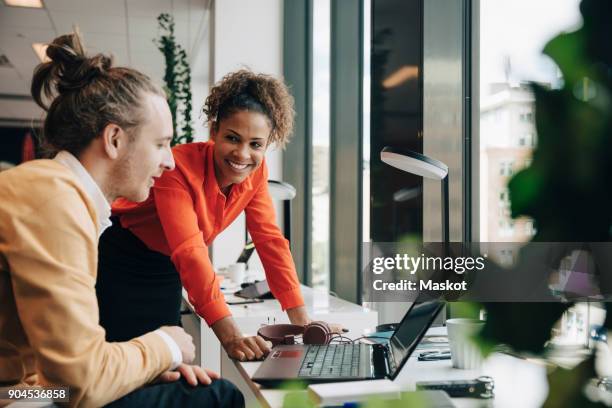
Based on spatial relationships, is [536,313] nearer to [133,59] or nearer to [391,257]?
[391,257]

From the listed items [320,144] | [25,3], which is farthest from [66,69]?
[25,3]

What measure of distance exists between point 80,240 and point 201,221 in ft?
2.64

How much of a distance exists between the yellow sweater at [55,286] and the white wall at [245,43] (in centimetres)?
305

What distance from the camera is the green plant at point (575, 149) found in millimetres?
329

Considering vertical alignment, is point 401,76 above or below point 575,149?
above

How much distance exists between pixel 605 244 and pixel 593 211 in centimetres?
3

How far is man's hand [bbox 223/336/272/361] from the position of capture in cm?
137

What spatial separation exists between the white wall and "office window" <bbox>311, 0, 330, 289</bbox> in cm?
30

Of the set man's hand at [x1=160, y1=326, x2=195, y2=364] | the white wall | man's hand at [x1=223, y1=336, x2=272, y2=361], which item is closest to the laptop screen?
man's hand at [x1=223, y1=336, x2=272, y2=361]

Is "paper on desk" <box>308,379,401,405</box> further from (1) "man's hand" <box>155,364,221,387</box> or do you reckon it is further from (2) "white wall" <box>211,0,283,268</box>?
(2) "white wall" <box>211,0,283,268</box>

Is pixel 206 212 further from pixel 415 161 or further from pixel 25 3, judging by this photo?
pixel 25 3

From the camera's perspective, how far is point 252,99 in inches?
73.0

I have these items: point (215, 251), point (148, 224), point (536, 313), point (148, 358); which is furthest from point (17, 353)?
point (215, 251)

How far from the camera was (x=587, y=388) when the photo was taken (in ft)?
1.10
